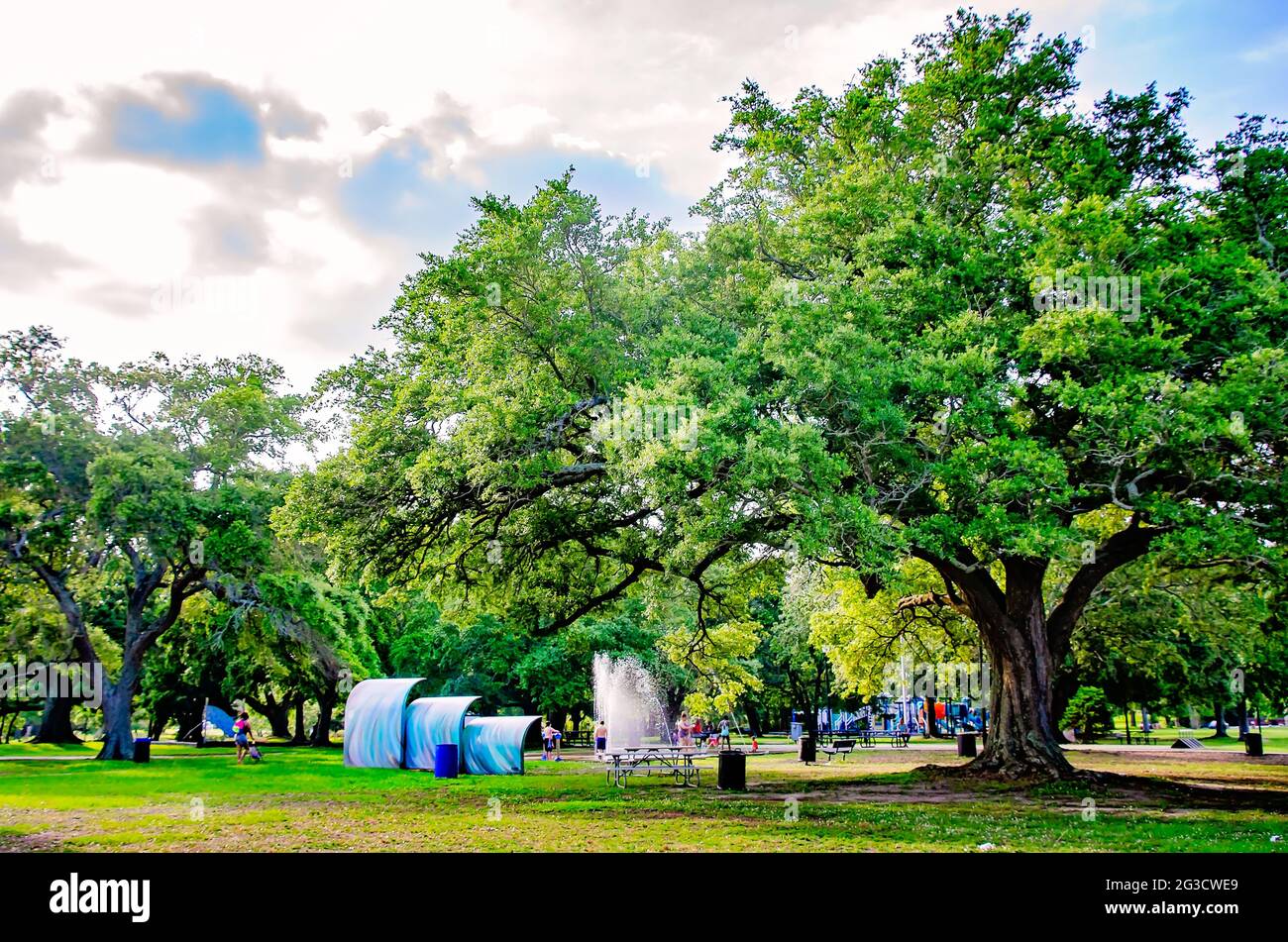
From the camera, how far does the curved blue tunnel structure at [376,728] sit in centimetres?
2762

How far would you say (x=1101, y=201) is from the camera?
16734 millimetres

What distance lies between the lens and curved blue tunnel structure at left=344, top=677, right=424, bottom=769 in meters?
27.6

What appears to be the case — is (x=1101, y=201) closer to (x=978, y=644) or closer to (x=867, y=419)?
(x=867, y=419)

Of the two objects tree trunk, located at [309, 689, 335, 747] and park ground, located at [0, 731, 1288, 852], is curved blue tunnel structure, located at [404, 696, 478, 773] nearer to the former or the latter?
park ground, located at [0, 731, 1288, 852]

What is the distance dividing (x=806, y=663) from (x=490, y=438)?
41.0 m

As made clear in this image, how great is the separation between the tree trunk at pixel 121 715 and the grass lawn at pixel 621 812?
739cm

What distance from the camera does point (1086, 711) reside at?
5253cm

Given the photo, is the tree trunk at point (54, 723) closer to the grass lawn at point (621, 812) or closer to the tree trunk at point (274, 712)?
the tree trunk at point (274, 712)

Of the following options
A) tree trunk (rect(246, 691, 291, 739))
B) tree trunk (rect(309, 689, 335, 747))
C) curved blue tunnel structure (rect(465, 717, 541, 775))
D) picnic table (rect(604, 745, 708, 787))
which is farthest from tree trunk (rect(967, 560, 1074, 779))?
tree trunk (rect(246, 691, 291, 739))

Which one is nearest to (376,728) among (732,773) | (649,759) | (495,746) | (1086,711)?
(495,746)

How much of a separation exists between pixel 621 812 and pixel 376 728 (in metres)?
15.2
